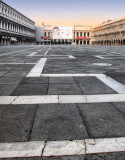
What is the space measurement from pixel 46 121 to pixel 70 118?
396 mm

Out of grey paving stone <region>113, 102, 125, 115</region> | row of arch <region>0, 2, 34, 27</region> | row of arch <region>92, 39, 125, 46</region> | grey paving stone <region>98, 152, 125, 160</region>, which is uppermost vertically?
row of arch <region>0, 2, 34, 27</region>

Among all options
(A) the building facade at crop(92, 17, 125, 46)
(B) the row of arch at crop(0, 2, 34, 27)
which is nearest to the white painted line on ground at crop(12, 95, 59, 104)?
(B) the row of arch at crop(0, 2, 34, 27)

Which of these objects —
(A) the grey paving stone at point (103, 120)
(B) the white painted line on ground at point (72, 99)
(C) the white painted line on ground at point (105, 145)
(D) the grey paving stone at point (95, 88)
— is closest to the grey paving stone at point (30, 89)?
(B) the white painted line on ground at point (72, 99)

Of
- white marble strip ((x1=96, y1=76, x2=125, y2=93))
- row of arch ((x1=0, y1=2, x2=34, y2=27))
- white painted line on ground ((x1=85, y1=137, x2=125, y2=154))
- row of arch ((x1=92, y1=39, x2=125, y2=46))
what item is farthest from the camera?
row of arch ((x1=92, y1=39, x2=125, y2=46))

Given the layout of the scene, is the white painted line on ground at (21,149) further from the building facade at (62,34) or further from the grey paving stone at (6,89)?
Result: the building facade at (62,34)

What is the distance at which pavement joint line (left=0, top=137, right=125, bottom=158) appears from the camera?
2.23 meters

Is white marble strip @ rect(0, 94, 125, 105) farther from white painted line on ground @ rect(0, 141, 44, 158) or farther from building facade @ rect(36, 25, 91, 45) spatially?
building facade @ rect(36, 25, 91, 45)

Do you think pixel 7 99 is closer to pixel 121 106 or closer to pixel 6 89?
pixel 6 89

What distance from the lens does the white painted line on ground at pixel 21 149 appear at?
7.26 ft

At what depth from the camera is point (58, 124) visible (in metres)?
2.96

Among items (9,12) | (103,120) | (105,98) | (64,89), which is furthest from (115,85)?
(9,12)

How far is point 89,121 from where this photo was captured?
10.1 feet

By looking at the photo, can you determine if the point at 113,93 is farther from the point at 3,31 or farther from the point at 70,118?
the point at 3,31

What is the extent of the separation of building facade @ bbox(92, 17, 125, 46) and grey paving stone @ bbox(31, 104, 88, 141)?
80056mm
